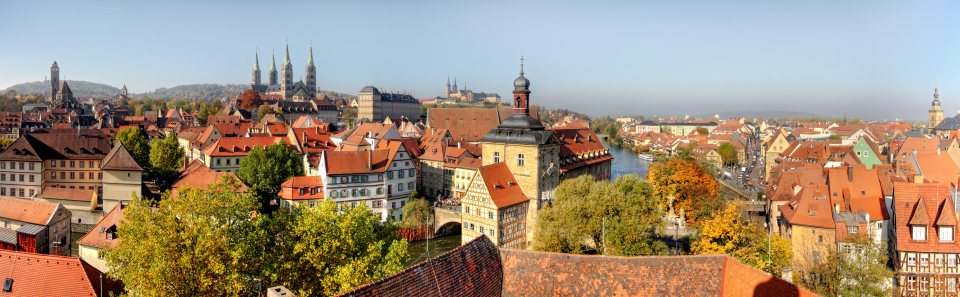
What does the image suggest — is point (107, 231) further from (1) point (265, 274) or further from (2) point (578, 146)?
(2) point (578, 146)

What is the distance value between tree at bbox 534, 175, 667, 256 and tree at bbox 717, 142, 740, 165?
2524 inches

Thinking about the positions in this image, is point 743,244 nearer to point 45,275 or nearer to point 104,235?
point 45,275

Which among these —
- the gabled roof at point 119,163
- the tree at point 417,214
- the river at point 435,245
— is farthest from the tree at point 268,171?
the river at point 435,245

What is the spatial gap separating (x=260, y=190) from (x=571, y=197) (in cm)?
2435

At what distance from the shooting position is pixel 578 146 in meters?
54.0

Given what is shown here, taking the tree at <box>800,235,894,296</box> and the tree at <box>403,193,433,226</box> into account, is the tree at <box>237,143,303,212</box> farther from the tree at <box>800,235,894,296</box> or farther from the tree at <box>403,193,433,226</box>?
the tree at <box>800,235,894,296</box>

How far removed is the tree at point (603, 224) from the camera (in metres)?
29.8

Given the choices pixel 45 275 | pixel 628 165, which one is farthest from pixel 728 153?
pixel 45 275

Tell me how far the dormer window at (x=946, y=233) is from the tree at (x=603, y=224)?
11092 mm

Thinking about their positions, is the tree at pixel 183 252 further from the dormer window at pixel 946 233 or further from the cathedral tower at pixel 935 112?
the cathedral tower at pixel 935 112

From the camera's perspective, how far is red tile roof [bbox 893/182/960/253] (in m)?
28.5

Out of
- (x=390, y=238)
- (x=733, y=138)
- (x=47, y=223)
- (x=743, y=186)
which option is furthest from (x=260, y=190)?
(x=733, y=138)

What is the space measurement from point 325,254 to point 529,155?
944 inches

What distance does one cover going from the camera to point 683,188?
4503cm
